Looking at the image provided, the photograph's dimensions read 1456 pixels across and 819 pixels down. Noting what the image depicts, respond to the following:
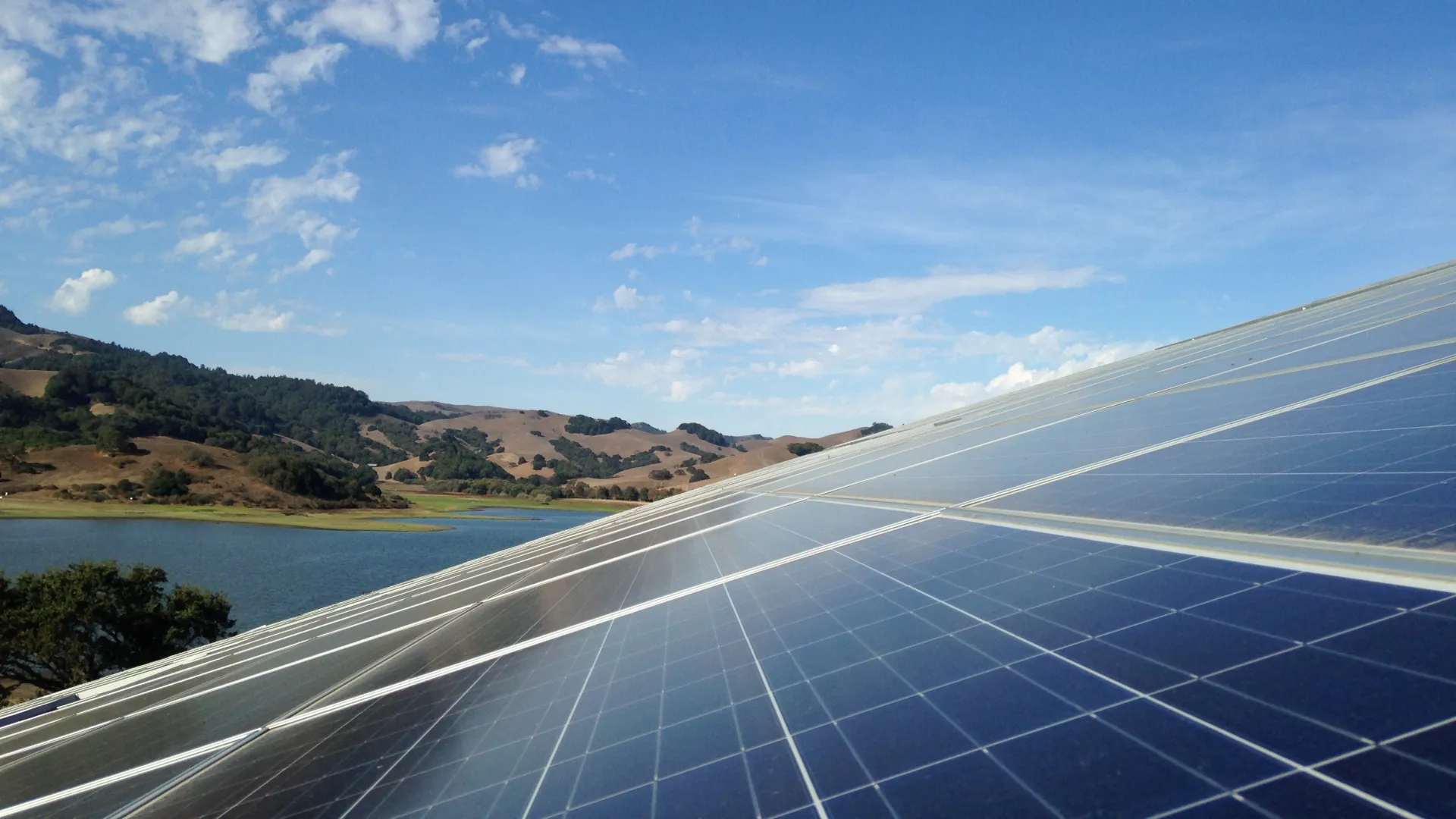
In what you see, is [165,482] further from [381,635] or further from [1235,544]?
[1235,544]

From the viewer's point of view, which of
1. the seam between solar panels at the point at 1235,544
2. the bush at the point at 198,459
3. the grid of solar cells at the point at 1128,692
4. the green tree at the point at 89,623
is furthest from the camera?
the bush at the point at 198,459

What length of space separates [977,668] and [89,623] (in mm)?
41191

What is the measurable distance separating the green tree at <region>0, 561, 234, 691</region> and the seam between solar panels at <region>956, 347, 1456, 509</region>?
128 ft

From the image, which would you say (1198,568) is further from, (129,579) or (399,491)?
(399,491)

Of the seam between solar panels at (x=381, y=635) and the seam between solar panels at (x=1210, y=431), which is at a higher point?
the seam between solar panels at (x=1210, y=431)

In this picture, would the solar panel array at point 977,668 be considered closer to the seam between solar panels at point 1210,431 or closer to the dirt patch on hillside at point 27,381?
the seam between solar panels at point 1210,431

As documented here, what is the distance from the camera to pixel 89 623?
107 feet

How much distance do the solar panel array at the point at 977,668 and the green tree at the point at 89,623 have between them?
28.5m

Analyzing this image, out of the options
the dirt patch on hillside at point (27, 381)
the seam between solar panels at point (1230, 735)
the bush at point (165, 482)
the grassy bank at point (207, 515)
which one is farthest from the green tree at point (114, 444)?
the seam between solar panels at point (1230, 735)

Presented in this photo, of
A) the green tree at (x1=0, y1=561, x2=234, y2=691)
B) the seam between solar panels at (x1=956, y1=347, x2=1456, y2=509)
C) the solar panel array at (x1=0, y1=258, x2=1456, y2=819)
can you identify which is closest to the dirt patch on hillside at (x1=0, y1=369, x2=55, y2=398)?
the green tree at (x1=0, y1=561, x2=234, y2=691)

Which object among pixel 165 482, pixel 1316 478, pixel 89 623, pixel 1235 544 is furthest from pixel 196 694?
pixel 165 482

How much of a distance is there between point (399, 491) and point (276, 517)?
56.1 m

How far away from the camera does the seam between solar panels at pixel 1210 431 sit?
291 inches

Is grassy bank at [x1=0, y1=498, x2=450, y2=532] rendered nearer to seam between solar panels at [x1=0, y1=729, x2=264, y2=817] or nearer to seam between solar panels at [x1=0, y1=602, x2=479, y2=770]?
seam between solar panels at [x1=0, y1=602, x2=479, y2=770]
